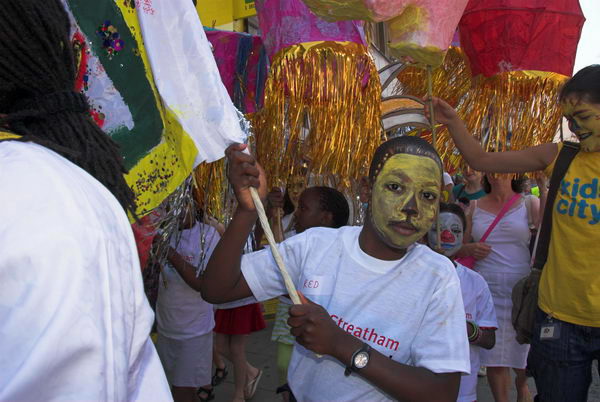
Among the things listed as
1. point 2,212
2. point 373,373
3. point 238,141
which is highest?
point 2,212

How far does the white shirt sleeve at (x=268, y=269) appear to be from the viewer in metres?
1.51

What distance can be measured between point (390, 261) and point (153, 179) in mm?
750

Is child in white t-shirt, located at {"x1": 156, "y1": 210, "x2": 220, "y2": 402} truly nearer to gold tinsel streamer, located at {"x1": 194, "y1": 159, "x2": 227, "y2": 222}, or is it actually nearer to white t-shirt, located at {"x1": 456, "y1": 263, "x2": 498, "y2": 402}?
gold tinsel streamer, located at {"x1": 194, "y1": 159, "x2": 227, "y2": 222}

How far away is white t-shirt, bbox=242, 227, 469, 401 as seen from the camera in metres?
1.35

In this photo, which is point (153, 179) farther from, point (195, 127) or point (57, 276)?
point (57, 276)

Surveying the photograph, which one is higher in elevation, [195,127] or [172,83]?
[172,83]

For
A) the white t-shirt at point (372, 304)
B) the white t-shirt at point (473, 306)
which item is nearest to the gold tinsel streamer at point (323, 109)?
the white t-shirt at point (473, 306)

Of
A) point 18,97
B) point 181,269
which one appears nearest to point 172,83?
point 18,97

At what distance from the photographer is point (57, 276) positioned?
22.9 inches

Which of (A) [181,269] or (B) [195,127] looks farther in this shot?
(A) [181,269]

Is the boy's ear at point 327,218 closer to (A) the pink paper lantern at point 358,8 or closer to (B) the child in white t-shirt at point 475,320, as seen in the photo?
(B) the child in white t-shirt at point 475,320

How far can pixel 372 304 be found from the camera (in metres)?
1.41

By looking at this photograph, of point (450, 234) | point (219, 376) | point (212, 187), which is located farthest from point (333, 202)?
point (219, 376)

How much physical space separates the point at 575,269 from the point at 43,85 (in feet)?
6.48
